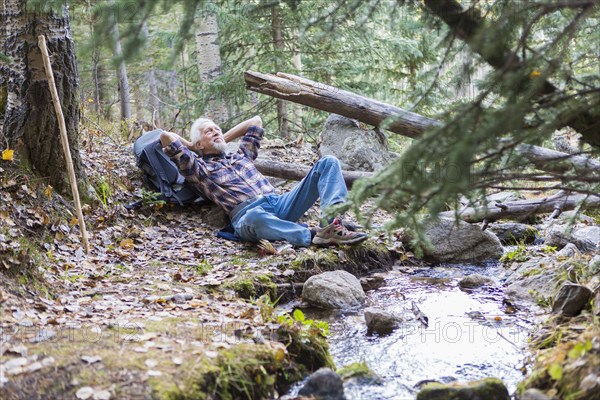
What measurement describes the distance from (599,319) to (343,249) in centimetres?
312

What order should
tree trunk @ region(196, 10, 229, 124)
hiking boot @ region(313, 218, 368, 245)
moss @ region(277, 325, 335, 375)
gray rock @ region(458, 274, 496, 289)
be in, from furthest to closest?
tree trunk @ region(196, 10, 229, 124) → hiking boot @ region(313, 218, 368, 245) → gray rock @ region(458, 274, 496, 289) → moss @ region(277, 325, 335, 375)

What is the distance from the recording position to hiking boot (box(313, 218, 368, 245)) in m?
6.30

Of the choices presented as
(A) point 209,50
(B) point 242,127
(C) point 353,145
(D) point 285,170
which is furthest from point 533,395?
(A) point 209,50

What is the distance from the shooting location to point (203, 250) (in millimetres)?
6492

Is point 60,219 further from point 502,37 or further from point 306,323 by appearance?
point 502,37

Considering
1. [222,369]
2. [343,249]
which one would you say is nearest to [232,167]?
[343,249]

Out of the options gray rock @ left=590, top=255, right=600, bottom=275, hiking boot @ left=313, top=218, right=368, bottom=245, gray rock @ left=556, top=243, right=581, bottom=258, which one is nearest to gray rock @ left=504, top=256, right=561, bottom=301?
gray rock @ left=556, top=243, right=581, bottom=258

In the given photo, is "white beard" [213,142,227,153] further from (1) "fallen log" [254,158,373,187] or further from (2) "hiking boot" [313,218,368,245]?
(2) "hiking boot" [313,218,368,245]

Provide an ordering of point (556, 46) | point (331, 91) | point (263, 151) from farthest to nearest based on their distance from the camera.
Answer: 1. point (263, 151)
2. point (331, 91)
3. point (556, 46)

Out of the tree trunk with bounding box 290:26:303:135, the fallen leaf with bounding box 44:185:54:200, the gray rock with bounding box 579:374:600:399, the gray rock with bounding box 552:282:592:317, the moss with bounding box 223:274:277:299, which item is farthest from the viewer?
the tree trunk with bounding box 290:26:303:135

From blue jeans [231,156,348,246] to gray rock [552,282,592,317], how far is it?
8.71 ft

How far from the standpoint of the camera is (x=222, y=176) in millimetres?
7172

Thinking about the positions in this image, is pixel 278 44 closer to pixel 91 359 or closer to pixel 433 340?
pixel 433 340

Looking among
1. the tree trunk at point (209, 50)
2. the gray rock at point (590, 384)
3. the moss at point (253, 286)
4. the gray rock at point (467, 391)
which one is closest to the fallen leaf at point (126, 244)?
the moss at point (253, 286)
